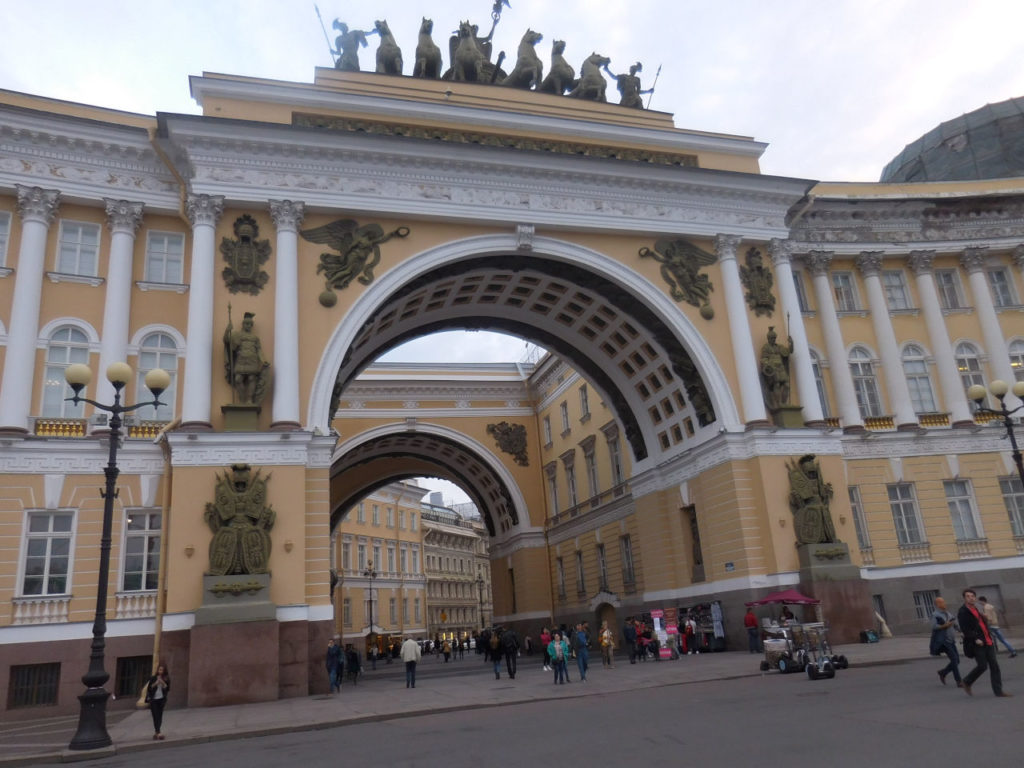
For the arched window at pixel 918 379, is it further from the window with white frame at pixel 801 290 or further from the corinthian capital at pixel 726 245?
the corinthian capital at pixel 726 245

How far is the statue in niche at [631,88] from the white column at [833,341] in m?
9.08

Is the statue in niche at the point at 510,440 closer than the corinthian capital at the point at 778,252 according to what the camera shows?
No

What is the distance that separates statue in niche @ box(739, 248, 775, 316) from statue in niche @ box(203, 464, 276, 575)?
686 inches

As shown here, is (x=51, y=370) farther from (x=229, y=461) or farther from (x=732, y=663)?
(x=732, y=663)

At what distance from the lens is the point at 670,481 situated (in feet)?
98.2

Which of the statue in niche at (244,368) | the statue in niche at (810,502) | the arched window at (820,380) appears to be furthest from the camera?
the arched window at (820,380)

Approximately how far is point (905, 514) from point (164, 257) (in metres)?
27.2

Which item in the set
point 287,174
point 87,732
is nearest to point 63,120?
point 287,174

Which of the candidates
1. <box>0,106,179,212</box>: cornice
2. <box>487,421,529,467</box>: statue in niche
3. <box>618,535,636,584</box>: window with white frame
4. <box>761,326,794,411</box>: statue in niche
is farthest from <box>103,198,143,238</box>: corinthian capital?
<box>487,421,529,467</box>: statue in niche

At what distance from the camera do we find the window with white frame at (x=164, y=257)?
930 inches

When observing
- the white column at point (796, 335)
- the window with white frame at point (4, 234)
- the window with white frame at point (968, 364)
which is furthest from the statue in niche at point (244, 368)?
the window with white frame at point (968, 364)

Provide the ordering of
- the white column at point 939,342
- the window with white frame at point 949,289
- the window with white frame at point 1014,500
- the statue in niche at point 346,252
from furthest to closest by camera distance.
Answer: the window with white frame at point 949,289 < the white column at point 939,342 < the window with white frame at point 1014,500 < the statue in niche at point 346,252

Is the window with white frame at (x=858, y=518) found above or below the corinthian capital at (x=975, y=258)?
below

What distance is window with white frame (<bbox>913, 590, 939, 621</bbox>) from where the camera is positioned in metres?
28.1
